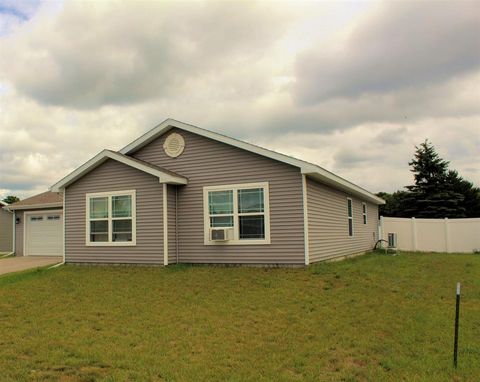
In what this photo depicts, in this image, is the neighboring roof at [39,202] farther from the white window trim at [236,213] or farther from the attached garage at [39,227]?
the white window trim at [236,213]

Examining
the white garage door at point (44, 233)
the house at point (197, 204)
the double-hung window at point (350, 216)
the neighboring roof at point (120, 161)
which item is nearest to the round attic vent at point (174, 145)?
the house at point (197, 204)

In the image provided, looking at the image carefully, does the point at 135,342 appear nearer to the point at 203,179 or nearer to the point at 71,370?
the point at 71,370

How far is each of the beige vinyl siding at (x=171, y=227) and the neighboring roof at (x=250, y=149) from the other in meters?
2.01

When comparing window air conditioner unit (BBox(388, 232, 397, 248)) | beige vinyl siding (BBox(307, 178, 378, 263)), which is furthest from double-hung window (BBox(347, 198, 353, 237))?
window air conditioner unit (BBox(388, 232, 397, 248))

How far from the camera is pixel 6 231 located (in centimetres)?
2328

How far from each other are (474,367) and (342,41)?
9970 mm

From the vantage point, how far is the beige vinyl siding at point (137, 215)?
12.9 meters

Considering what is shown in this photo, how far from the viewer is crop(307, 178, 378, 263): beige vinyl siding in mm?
12289

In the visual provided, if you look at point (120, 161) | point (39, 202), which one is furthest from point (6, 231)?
point (120, 161)

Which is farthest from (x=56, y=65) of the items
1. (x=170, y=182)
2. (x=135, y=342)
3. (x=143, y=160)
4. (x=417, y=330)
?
(x=417, y=330)

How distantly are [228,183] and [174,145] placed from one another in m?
2.48

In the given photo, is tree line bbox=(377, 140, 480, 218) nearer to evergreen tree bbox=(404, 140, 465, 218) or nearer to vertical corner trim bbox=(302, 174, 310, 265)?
evergreen tree bbox=(404, 140, 465, 218)

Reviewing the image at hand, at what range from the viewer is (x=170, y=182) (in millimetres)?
12703

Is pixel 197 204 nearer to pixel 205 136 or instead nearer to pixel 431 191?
pixel 205 136
